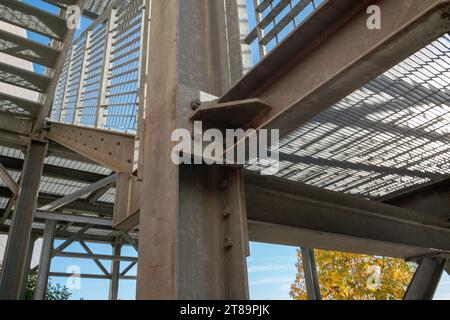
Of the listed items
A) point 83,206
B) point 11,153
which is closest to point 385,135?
point 11,153

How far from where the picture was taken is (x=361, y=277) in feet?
66.0

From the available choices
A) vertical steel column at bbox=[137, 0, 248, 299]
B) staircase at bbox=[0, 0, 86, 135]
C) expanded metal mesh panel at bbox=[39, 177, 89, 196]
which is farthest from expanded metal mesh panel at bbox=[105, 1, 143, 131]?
expanded metal mesh panel at bbox=[39, 177, 89, 196]

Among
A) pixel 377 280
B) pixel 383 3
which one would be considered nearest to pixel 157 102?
pixel 383 3

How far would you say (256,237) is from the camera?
3.50 meters

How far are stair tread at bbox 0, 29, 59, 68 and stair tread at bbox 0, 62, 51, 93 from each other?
30cm

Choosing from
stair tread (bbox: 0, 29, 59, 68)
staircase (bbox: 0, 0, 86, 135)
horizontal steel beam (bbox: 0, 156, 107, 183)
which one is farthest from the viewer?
horizontal steel beam (bbox: 0, 156, 107, 183)

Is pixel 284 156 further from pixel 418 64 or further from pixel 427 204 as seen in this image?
pixel 427 204

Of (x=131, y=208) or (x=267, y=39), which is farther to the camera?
(x=131, y=208)

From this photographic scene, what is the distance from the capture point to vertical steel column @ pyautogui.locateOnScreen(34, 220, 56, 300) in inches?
344

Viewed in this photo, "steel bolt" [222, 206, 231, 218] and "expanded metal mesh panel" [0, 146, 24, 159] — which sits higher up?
"expanded metal mesh panel" [0, 146, 24, 159]

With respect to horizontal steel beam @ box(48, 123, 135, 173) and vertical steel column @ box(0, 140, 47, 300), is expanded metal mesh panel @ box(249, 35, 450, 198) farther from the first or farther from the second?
vertical steel column @ box(0, 140, 47, 300)

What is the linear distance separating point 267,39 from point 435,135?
2.45 m

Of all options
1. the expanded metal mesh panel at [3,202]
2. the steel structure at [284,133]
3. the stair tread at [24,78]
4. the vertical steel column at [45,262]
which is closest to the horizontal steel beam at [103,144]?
the steel structure at [284,133]

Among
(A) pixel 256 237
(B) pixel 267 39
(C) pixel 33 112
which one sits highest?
(C) pixel 33 112
